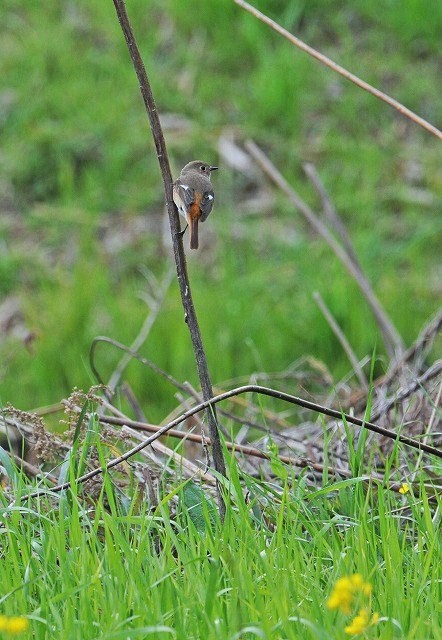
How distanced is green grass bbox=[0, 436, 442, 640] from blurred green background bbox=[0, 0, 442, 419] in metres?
2.68

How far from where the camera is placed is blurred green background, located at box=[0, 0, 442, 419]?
19.1ft

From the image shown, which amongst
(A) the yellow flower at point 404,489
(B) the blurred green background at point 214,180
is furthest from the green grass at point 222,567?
(B) the blurred green background at point 214,180

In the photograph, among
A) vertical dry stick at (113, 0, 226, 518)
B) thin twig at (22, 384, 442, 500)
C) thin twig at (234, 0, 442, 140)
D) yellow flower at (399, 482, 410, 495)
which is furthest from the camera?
thin twig at (234, 0, 442, 140)

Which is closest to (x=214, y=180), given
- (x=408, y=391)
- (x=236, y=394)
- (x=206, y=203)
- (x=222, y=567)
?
(x=408, y=391)

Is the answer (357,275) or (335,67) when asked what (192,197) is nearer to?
(335,67)

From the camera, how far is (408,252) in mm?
6539

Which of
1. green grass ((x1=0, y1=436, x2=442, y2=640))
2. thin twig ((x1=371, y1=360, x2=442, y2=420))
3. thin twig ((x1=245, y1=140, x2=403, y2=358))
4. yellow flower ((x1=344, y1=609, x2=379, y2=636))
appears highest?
thin twig ((x1=245, y1=140, x2=403, y2=358))

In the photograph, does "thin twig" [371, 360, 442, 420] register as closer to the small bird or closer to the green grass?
the green grass

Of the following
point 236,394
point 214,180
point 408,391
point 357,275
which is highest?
point 214,180

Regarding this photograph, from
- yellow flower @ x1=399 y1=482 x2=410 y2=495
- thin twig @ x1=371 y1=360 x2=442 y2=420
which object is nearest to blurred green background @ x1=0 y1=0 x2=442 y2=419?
thin twig @ x1=371 y1=360 x2=442 y2=420

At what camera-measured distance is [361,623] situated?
2.08 m

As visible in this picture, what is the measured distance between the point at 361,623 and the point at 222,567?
53 centimetres

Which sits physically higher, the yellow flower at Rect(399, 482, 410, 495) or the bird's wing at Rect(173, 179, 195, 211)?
the bird's wing at Rect(173, 179, 195, 211)

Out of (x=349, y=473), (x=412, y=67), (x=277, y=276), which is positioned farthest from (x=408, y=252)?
(x=349, y=473)
